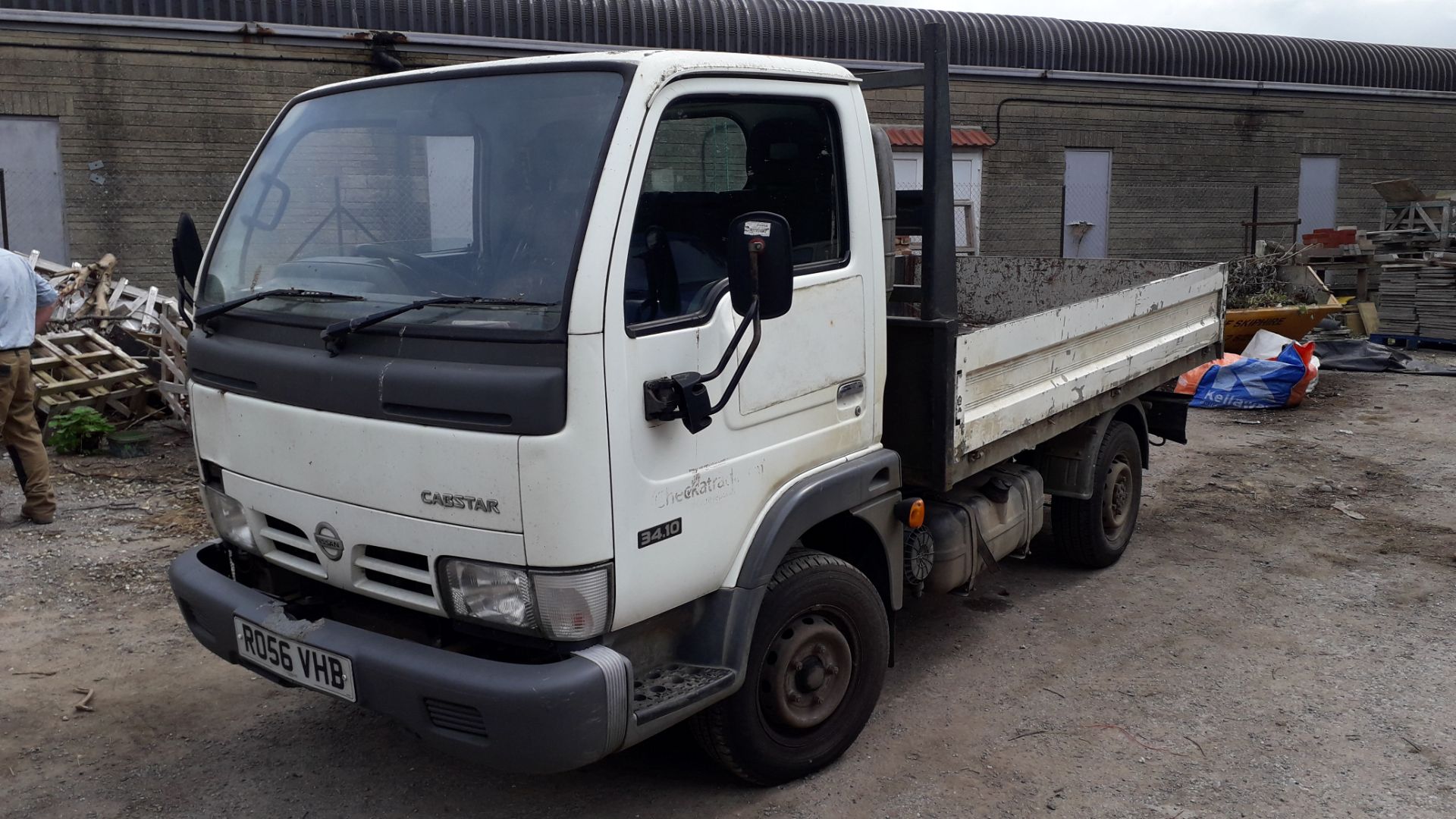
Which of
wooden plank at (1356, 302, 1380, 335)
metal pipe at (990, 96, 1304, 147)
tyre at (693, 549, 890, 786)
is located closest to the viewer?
tyre at (693, 549, 890, 786)

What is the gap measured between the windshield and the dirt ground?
1608 millimetres

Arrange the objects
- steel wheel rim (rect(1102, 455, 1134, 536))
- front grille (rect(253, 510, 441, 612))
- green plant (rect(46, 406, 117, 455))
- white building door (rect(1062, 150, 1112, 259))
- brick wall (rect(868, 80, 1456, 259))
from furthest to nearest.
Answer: white building door (rect(1062, 150, 1112, 259)) → brick wall (rect(868, 80, 1456, 259)) → green plant (rect(46, 406, 117, 455)) → steel wheel rim (rect(1102, 455, 1134, 536)) → front grille (rect(253, 510, 441, 612))

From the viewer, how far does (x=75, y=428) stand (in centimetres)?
766

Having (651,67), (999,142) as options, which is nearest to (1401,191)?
(999,142)

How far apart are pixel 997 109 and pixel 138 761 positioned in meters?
15.2

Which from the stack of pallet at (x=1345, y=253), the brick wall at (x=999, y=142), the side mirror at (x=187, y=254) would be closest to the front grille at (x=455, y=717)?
the side mirror at (x=187, y=254)

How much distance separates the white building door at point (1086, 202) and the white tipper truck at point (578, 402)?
14266 millimetres

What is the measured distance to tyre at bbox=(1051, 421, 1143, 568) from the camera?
5480 mm

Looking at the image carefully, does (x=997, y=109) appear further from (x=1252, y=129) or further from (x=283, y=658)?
(x=283, y=658)

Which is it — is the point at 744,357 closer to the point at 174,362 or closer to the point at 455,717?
the point at 455,717

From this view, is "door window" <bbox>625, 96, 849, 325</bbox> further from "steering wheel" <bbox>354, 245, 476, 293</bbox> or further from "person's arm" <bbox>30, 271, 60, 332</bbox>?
"person's arm" <bbox>30, 271, 60, 332</bbox>

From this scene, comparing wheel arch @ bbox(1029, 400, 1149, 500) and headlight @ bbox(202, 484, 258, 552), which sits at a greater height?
headlight @ bbox(202, 484, 258, 552)

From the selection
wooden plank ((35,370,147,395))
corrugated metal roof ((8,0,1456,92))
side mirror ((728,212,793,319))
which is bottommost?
wooden plank ((35,370,147,395))

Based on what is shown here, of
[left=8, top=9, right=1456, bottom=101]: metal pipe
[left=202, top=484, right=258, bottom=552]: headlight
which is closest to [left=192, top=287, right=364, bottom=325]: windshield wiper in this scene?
[left=202, top=484, right=258, bottom=552]: headlight
